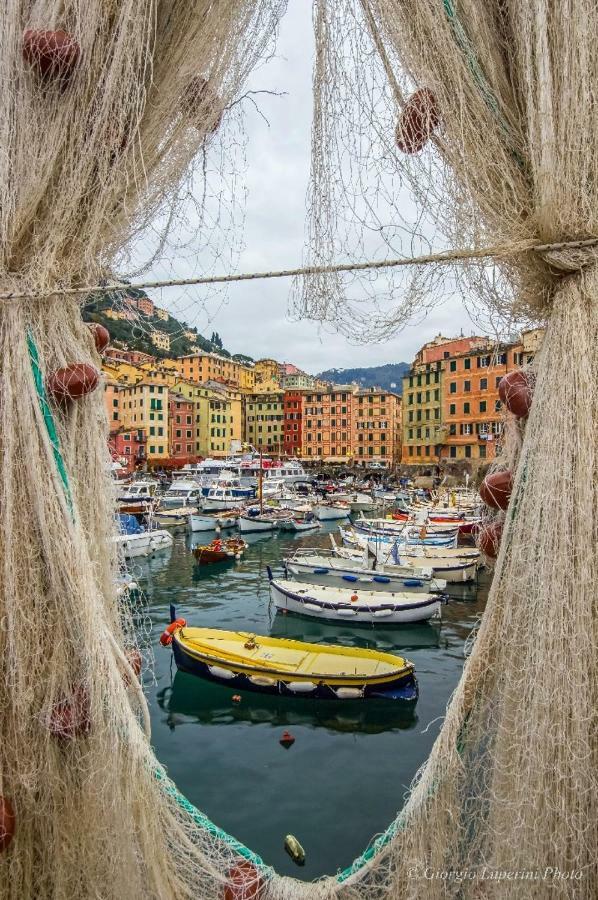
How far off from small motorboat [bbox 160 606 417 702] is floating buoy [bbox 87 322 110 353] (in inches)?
276

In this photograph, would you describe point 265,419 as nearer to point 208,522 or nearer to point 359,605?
point 208,522

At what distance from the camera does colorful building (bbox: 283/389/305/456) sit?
57.9 metres

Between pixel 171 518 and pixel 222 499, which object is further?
pixel 222 499

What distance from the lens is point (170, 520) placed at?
26.6m

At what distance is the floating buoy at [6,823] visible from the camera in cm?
138

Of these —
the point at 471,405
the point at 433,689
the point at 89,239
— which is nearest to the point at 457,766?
the point at 89,239

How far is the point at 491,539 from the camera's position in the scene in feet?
A: 5.02

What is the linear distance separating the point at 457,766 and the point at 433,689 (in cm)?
835

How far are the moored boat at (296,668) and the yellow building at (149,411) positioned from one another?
1477 inches

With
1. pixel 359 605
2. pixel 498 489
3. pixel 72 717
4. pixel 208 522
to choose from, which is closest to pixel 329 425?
pixel 208 522

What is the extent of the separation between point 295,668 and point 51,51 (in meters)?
7.92

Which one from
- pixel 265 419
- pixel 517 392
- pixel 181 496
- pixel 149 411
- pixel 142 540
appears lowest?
pixel 142 540

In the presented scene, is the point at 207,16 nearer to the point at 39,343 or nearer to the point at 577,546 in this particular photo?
the point at 39,343

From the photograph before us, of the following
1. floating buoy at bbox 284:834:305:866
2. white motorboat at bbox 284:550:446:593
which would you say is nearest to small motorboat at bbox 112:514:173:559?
white motorboat at bbox 284:550:446:593
